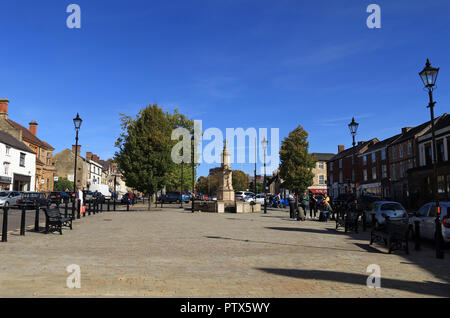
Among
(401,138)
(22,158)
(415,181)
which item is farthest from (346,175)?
(22,158)

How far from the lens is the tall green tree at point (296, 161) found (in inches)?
1770

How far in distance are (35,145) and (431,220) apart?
53364mm

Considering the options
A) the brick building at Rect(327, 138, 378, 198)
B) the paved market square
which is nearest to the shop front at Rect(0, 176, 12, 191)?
the paved market square

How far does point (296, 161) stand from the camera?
149ft

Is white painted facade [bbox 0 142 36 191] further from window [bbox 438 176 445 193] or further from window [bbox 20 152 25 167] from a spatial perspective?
window [bbox 438 176 445 193]

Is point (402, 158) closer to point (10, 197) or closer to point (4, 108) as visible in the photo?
point (10, 197)

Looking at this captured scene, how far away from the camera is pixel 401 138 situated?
49.2 metres

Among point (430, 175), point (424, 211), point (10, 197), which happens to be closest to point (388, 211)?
point (424, 211)

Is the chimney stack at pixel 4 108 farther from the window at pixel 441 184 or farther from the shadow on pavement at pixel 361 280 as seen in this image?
the window at pixel 441 184

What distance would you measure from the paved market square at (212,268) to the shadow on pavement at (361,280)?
0.02 meters

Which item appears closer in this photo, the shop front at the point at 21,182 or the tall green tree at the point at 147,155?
the tall green tree at the point at 147,155

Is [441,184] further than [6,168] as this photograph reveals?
No

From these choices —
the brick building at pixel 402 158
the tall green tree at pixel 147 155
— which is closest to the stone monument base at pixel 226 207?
the tall green tree at pixel 147 155
